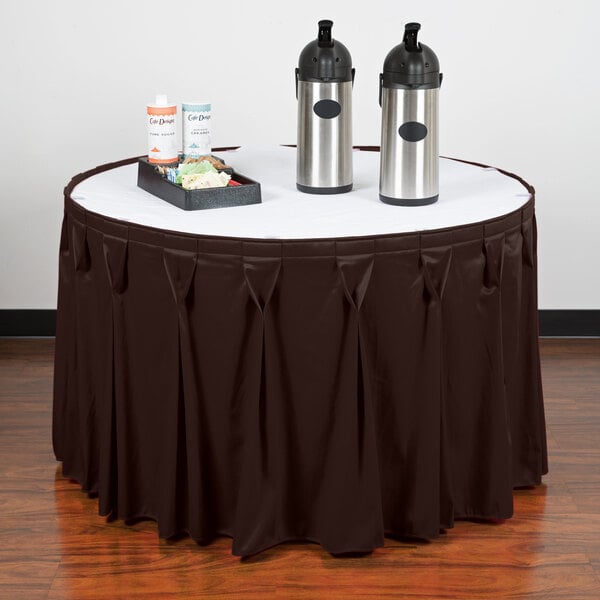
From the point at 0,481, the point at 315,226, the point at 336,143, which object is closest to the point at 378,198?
the point at 336,143

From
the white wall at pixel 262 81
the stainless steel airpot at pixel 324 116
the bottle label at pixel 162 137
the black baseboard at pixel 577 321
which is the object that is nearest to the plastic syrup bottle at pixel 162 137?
the bottle label at pixel 162 137

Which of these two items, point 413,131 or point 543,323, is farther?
point 543,323

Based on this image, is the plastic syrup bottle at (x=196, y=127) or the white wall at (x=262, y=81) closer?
the plastic syrup bottle at (x=196, y=127)

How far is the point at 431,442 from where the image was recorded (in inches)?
91.5

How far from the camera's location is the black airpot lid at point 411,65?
233cm

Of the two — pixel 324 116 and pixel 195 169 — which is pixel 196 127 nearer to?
pixel 195 169

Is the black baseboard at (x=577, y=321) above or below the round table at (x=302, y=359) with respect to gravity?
below

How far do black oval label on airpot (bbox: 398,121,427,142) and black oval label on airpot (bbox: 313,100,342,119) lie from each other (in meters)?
0.19

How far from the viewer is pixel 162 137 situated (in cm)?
267

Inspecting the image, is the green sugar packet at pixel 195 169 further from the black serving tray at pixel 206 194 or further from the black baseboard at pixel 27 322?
the black baseboard at pixel 27 322

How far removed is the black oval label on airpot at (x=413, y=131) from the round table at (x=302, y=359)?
16 cm

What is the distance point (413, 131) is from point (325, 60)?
27 cm

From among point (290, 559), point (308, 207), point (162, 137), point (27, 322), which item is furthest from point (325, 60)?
point (27, 322)

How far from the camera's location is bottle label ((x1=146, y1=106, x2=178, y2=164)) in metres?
2.65
